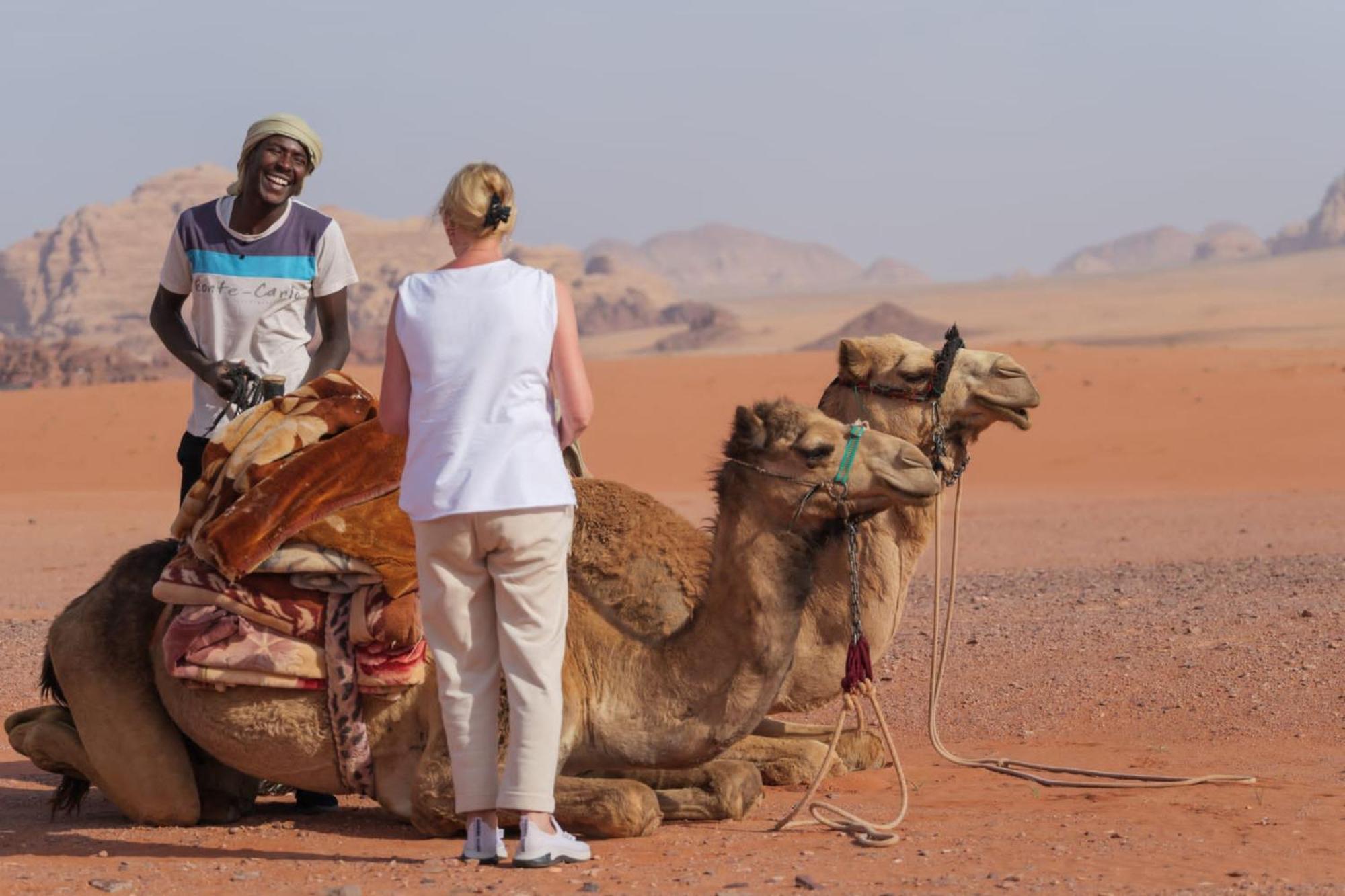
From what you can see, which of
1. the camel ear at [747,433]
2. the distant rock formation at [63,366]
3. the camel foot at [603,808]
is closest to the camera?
the camel ear at [747,433]

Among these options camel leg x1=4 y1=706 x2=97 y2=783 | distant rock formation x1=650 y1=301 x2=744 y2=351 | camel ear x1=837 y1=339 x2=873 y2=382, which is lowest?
distant rock formation x1=650 y1=301 x2=744 y2=351

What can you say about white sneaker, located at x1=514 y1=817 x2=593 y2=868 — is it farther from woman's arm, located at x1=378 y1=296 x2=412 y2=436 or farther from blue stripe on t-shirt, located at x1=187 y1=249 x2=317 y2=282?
blue stripe on t-shirt, located at x1=187 y1=249 x2=317 y2=282

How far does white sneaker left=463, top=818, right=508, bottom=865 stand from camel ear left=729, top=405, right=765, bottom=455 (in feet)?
4.43

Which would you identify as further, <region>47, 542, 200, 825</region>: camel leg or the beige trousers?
<region>47, 542, 200, 825</region>: camel leg

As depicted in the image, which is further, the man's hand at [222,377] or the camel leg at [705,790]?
the man's hand at [222,377]

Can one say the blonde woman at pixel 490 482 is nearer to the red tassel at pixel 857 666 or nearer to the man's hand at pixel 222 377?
the red tassel at pixel 857 666

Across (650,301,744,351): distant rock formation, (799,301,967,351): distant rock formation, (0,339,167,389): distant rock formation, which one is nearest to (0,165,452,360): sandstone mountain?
(650,301,744,351): distant rock formation

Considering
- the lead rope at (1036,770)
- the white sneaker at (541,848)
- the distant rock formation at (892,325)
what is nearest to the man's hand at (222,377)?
the white sneaker at (541,848)

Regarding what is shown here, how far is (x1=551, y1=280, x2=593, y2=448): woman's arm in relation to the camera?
4.94 m

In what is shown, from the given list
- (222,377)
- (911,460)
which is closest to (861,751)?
(911,460)

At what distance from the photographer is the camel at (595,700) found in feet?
17.3

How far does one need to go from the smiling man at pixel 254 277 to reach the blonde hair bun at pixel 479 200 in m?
1.68

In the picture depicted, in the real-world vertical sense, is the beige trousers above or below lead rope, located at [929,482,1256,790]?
above

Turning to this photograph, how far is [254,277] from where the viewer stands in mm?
6359
